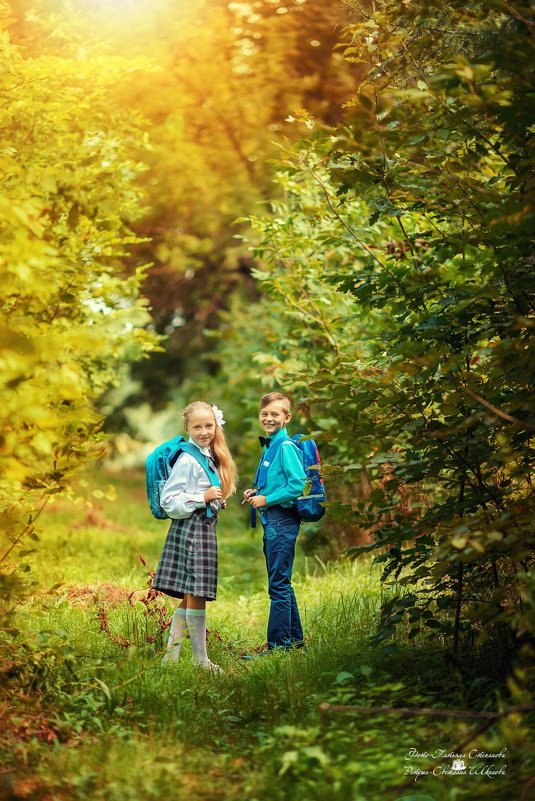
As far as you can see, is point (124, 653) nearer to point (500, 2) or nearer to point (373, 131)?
point (373, 131)

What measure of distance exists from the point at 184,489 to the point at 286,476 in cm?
64

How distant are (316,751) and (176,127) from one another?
10.8m

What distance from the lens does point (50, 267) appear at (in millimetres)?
4250

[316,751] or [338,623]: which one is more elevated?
[316,751]

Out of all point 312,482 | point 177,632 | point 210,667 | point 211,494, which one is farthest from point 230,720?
point 312,482

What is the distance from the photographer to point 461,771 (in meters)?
3.14

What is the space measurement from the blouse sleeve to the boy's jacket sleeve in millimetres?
484

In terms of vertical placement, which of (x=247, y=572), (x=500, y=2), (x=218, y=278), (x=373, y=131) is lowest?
(x=247, y=572)

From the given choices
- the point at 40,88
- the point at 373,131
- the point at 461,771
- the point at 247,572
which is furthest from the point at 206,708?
the point at 247,572

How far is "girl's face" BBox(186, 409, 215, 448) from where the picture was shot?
5336 mm

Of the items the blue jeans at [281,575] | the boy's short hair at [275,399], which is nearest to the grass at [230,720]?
the blue jeans at [281,575]

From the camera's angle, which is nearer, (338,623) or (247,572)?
(338,623)

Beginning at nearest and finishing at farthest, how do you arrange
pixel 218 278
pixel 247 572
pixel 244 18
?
pixel 247 572 → pixel 244 18 → pixel 218 278

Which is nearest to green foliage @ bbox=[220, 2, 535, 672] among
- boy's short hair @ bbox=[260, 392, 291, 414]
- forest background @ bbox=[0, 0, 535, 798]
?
forest background @ bbox=[0, 0, 535, 798]
